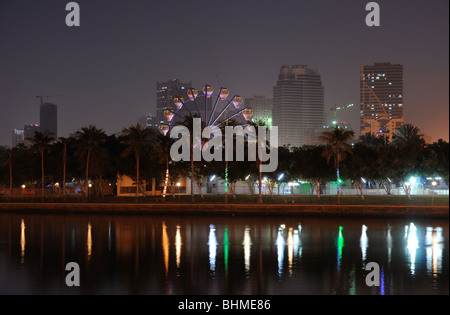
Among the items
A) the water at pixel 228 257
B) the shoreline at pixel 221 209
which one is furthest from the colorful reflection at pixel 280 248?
the shoreline at pixel 221 209

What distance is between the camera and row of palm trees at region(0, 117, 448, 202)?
61250mm

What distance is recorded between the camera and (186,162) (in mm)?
71938

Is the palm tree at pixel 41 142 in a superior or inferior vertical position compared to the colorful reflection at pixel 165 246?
superior

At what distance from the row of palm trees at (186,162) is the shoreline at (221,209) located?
22.3 ft

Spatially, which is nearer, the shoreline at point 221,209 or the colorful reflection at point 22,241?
the colorful reflection at point 22,241

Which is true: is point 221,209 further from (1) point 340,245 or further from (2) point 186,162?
(1) point 340,245

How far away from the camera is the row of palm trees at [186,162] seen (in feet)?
201

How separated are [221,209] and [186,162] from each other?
20937 millimetres

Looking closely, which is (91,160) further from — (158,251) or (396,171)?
(158,251)

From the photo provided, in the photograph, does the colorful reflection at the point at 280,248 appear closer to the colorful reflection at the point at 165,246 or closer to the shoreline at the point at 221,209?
the colorful reflection at the point at 165,246

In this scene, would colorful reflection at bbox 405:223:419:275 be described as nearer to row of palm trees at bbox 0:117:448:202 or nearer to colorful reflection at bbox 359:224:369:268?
colorful reflection at bbox 359:224:369:268

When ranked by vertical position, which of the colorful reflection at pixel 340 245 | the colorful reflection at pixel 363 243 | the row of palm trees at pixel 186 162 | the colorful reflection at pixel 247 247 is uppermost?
the row of palm trees at pixel 186 162
